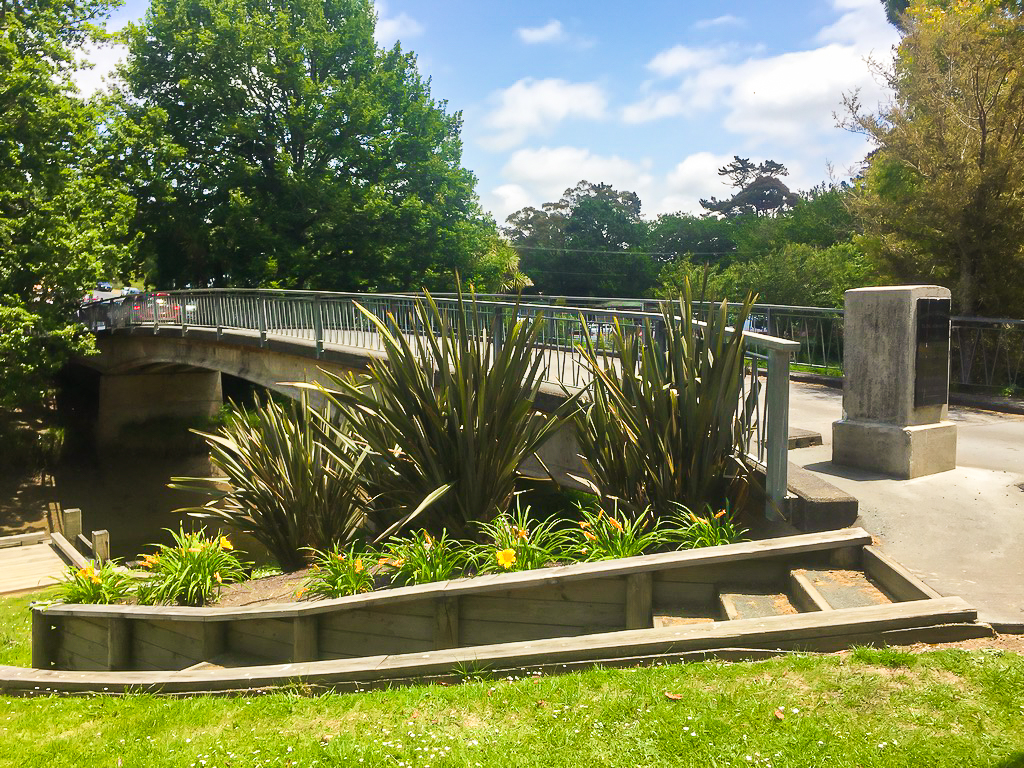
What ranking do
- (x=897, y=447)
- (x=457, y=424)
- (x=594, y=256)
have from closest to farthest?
(x=457, y=424), (x=897, y=447), (x=594, y=256)

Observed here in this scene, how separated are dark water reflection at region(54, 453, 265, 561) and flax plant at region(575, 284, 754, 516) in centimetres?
1760

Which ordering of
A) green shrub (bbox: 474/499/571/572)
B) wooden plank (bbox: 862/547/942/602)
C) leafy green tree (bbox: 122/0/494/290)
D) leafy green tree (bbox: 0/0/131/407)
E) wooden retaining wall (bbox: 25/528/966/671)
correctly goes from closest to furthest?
1. wooden plank (bbox: 862/547/942/602)
2. wooden retaining wall (bbox: 25/528/966/671)
3. green shrub (bbox: 474/499/571/572)
4. leafy green tree (bbox: 0/0/131/407)
5. leafy green tree (bbox: 122/0/494/290)

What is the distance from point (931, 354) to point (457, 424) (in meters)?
4.06

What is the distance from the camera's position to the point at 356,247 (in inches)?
1315

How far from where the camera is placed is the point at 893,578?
16.9 ft

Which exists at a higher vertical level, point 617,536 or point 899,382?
point 899,382

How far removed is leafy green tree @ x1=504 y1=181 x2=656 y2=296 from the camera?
3127 inches

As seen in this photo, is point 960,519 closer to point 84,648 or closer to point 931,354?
point 931,354

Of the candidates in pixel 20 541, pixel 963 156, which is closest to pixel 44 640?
pixel 20 541

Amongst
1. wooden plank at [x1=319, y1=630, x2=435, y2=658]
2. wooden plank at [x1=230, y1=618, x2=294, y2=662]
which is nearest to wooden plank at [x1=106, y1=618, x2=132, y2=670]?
wooden plank at [x1=230, y1=618, x2=294, y2=662]

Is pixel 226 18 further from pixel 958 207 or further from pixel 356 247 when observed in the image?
pixel 958 207

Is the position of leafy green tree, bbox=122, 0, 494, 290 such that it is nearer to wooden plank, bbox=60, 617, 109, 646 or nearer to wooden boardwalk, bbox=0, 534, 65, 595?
wooden boardwalk, bbox=0, 534, 65, 595

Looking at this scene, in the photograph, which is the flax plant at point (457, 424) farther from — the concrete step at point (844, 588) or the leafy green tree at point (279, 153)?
the leafy green tree at point (279, 153)

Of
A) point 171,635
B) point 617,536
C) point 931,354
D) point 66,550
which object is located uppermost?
point 931,354
